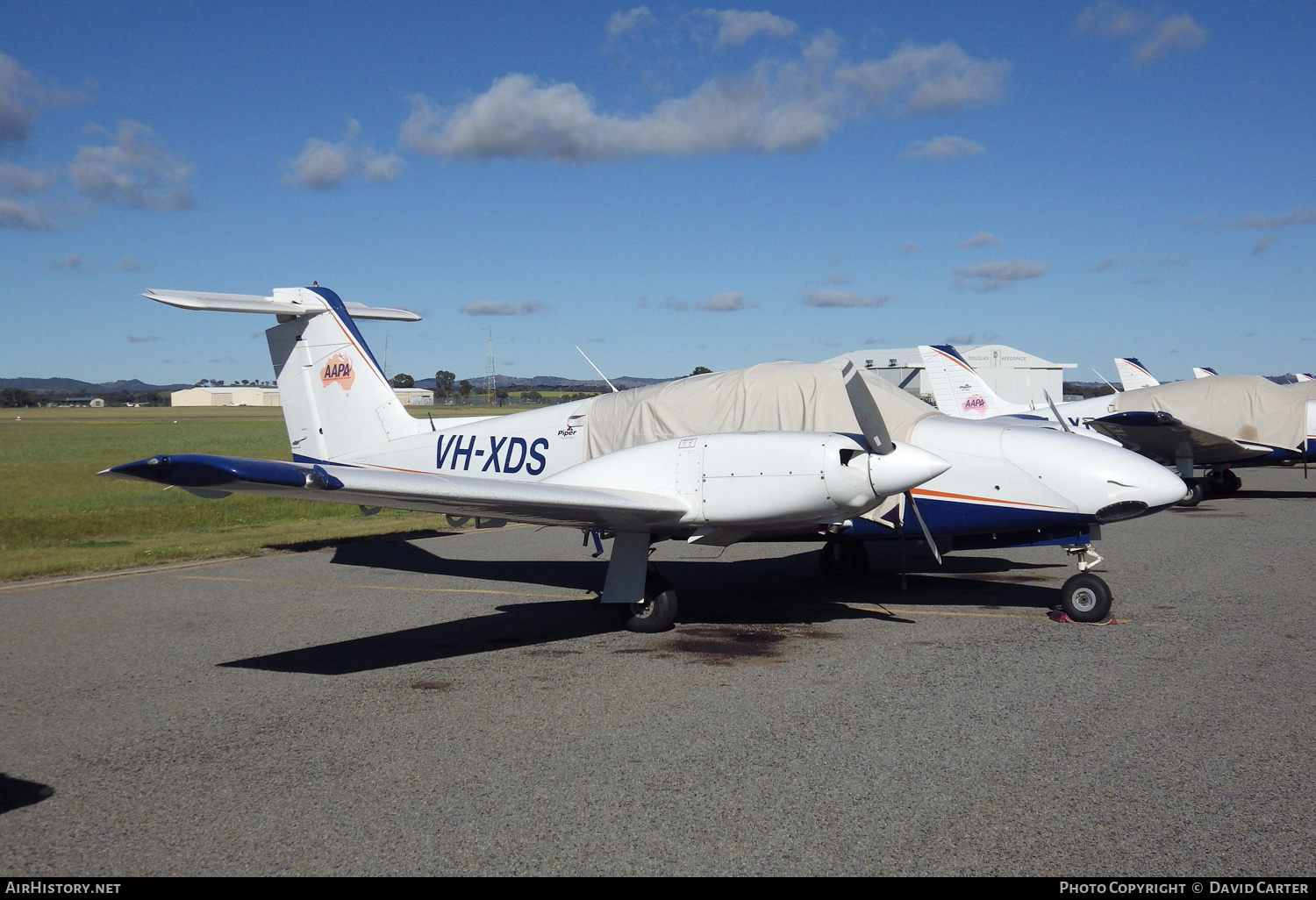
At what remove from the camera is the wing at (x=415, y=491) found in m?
5.62

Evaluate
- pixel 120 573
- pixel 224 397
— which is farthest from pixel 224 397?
pixel 120 573

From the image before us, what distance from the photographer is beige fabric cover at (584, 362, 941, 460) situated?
868 centimetres

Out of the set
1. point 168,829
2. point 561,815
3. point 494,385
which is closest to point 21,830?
point 168,829

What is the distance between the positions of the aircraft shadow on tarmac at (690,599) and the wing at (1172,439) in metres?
10.1

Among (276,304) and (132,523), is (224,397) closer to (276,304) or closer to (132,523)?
(132,523)

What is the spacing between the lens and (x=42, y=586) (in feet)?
35.4

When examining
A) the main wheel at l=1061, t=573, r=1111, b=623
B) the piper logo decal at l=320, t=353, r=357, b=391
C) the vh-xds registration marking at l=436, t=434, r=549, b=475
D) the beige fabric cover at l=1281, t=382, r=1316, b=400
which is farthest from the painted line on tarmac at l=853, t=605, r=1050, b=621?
the beige fabric cover at l=1281, t=382, r=1316, b=400

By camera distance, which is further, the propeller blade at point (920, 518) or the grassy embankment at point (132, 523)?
the grassy embankment at point (132, 523)

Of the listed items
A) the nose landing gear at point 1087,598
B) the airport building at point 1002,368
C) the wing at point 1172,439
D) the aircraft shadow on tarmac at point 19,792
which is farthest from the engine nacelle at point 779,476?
the airport building at point 1002,368

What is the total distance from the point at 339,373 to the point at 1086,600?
852 cm

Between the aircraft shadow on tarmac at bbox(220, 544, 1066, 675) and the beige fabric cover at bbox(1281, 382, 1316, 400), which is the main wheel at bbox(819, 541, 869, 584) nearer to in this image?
the aircraft shadow on tarmac at bbox(220, 544, 1066, 675)

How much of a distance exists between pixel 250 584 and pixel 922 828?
8975 millimetres

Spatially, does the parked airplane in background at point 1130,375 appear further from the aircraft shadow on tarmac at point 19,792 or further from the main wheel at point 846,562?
the aircraft shadow on tarmac at point 19,792
